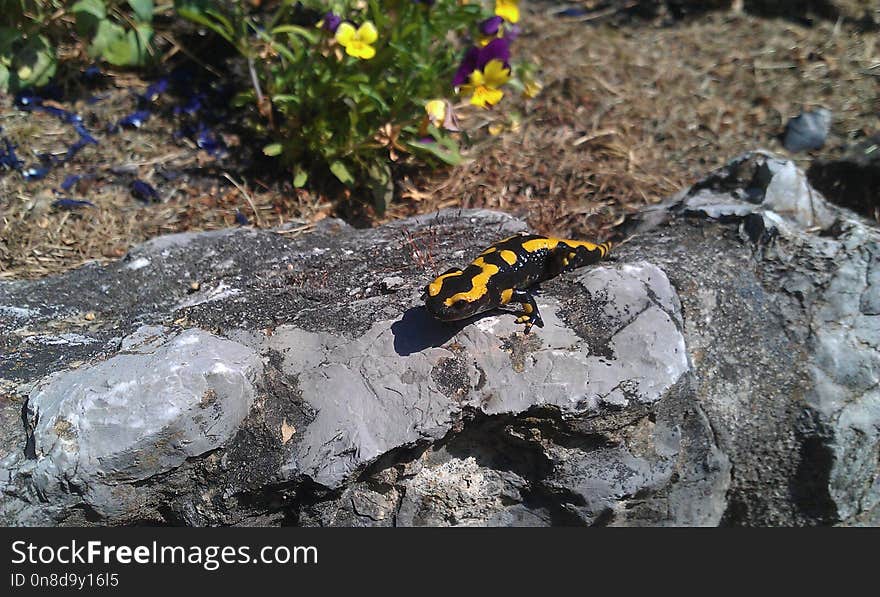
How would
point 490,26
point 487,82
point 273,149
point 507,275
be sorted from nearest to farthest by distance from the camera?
point 507,275 → point 487,82 → point 490,26 → point 273,149

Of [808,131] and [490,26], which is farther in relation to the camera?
[808,131]

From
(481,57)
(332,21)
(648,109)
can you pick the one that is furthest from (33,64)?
(648,109)

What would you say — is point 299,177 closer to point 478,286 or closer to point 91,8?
point 91,8

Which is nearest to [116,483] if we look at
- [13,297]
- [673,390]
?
[13,297]

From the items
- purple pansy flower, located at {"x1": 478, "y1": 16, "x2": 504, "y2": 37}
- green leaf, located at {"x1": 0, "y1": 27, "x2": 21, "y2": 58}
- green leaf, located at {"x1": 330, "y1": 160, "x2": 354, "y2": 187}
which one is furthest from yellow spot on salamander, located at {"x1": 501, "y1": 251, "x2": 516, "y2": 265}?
Result: green leaf, located at {"x1": 0, "y1": 27, "x2": 21, "y2": 58}

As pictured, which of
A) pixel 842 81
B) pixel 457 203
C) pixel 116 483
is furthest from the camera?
pixel 842 81

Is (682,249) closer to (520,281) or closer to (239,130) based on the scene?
(520,281)
